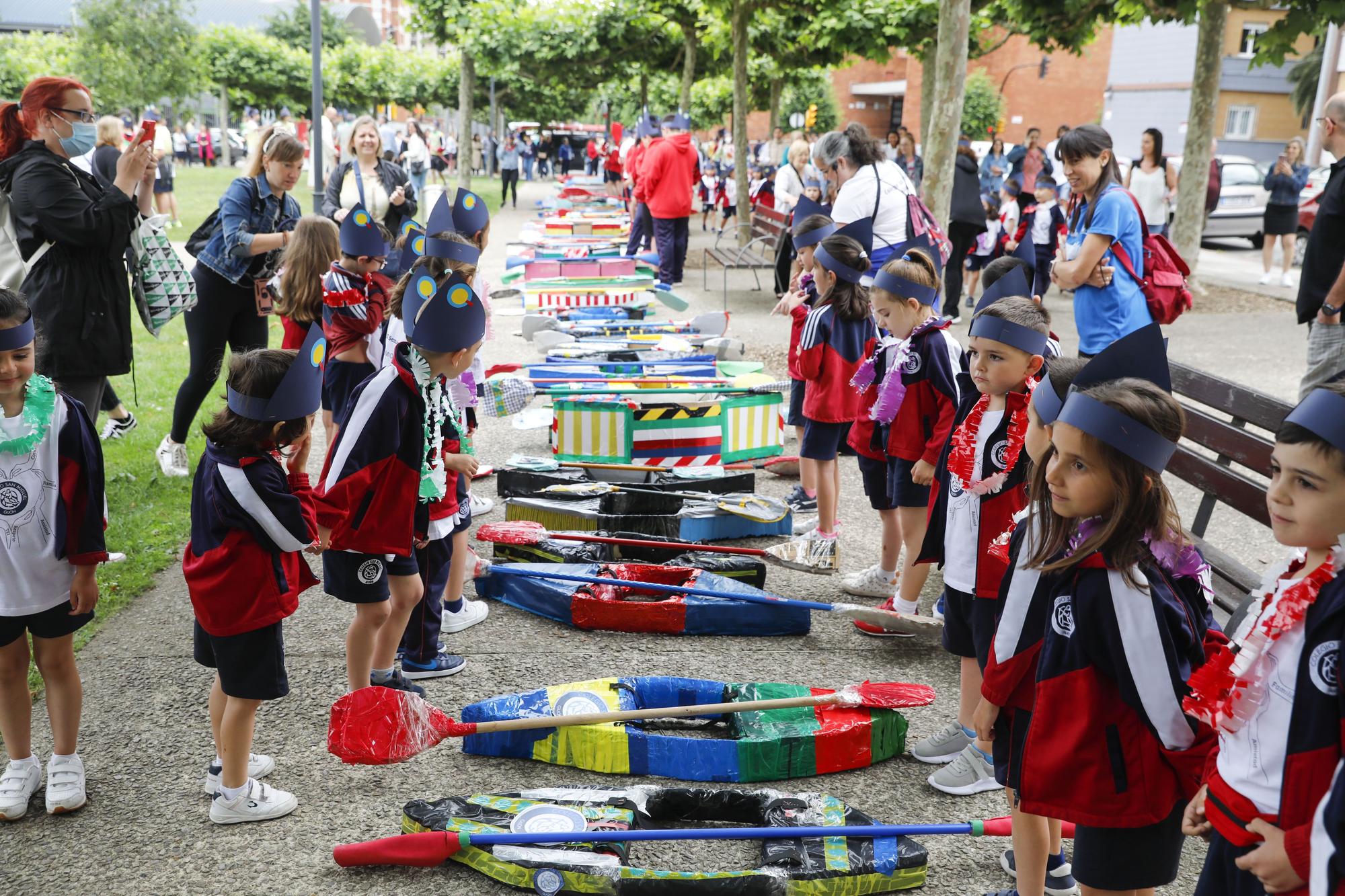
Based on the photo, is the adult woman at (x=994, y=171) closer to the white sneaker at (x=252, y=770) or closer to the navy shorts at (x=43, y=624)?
the white sneaker at (x=252, y=770)

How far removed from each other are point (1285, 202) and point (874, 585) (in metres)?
12.2

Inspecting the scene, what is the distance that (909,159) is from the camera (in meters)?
17.3

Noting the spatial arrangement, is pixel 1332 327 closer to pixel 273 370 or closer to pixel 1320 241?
pixel 1320 241

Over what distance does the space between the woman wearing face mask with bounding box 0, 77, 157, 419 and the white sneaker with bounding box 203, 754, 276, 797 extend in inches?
79.7

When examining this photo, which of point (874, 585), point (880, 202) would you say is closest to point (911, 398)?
point (874, 585)

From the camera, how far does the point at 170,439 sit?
634 centimetres

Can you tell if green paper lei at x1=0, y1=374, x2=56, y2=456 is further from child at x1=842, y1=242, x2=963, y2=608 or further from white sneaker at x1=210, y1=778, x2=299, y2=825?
child at x1=842, y1=242, x2=963, y2=608

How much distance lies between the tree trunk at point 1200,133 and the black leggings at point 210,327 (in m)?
10.7

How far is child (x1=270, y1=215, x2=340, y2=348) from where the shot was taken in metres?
5.41

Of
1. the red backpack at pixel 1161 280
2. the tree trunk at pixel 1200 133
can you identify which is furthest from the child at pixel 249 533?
the tree trunk at pixel 1200 133

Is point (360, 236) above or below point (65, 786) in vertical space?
above

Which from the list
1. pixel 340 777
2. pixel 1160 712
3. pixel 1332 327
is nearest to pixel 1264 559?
pixel 1332 327

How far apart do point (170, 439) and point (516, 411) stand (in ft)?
6.81

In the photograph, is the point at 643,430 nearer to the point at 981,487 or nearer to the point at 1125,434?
the point at 981,487
